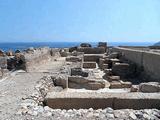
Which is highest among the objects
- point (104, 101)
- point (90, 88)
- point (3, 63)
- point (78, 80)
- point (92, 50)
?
point (3, 63)

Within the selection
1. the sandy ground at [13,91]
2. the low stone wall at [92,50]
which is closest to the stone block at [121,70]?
the sandy ground at [13,91]

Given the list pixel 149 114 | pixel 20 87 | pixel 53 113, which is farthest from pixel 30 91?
pixel 149 114

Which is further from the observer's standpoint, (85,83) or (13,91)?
(85,83)

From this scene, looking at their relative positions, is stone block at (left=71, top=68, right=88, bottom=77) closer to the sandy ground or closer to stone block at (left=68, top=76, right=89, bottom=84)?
stone block at (left=68, top=76, right=89, bottom=84)

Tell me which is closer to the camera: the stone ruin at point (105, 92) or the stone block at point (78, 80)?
the stone ruin at point (105, 92)

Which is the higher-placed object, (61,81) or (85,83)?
(61,81)

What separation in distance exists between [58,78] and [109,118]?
232 inches

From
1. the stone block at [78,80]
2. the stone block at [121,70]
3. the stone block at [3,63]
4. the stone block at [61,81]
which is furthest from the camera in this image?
the stone block at [121,70]

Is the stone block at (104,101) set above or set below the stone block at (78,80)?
above

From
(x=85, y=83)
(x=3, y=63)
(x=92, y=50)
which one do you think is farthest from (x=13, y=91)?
(x=92, y=50)

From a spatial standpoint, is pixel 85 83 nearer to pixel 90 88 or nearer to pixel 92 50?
pixel 90 88

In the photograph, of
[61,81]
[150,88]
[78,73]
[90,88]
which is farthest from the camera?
[78,73]

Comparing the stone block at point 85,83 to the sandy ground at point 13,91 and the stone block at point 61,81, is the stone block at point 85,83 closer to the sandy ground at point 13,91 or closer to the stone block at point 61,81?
the stone block at point 61,81

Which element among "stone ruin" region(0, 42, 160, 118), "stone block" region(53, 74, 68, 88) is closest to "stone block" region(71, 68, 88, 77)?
"stone ruin" region(0, 42, 160, 118)
